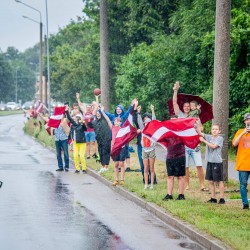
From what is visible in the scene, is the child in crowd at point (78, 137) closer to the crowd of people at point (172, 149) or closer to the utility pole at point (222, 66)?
the crowd of people at point (172, 149)

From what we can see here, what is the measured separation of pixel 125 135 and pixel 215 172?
429cm

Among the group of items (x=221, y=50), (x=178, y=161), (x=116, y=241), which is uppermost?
(x=221, y=50)

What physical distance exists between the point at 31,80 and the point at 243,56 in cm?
15519

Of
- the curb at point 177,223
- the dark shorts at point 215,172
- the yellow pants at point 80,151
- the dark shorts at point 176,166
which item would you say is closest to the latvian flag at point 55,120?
the yellow pants at point 80,151

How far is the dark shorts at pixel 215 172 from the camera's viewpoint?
15055 mm

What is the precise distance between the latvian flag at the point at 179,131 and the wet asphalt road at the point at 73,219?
1448mm

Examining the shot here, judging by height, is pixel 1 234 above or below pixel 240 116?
below

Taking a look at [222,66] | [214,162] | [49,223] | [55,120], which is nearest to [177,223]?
[49,223]

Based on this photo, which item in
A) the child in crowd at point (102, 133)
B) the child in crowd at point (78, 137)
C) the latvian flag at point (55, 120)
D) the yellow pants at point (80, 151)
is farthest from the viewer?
the latvian flag at point (55, 120)

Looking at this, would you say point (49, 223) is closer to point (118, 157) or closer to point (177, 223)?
point (177, 223)

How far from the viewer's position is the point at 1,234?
39.2ft

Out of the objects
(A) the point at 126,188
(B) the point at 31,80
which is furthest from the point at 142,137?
(B) the point at 31,80

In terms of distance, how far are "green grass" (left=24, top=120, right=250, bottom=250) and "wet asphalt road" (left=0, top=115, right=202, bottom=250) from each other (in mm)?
363

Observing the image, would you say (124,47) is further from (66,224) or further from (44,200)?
(66,224)
